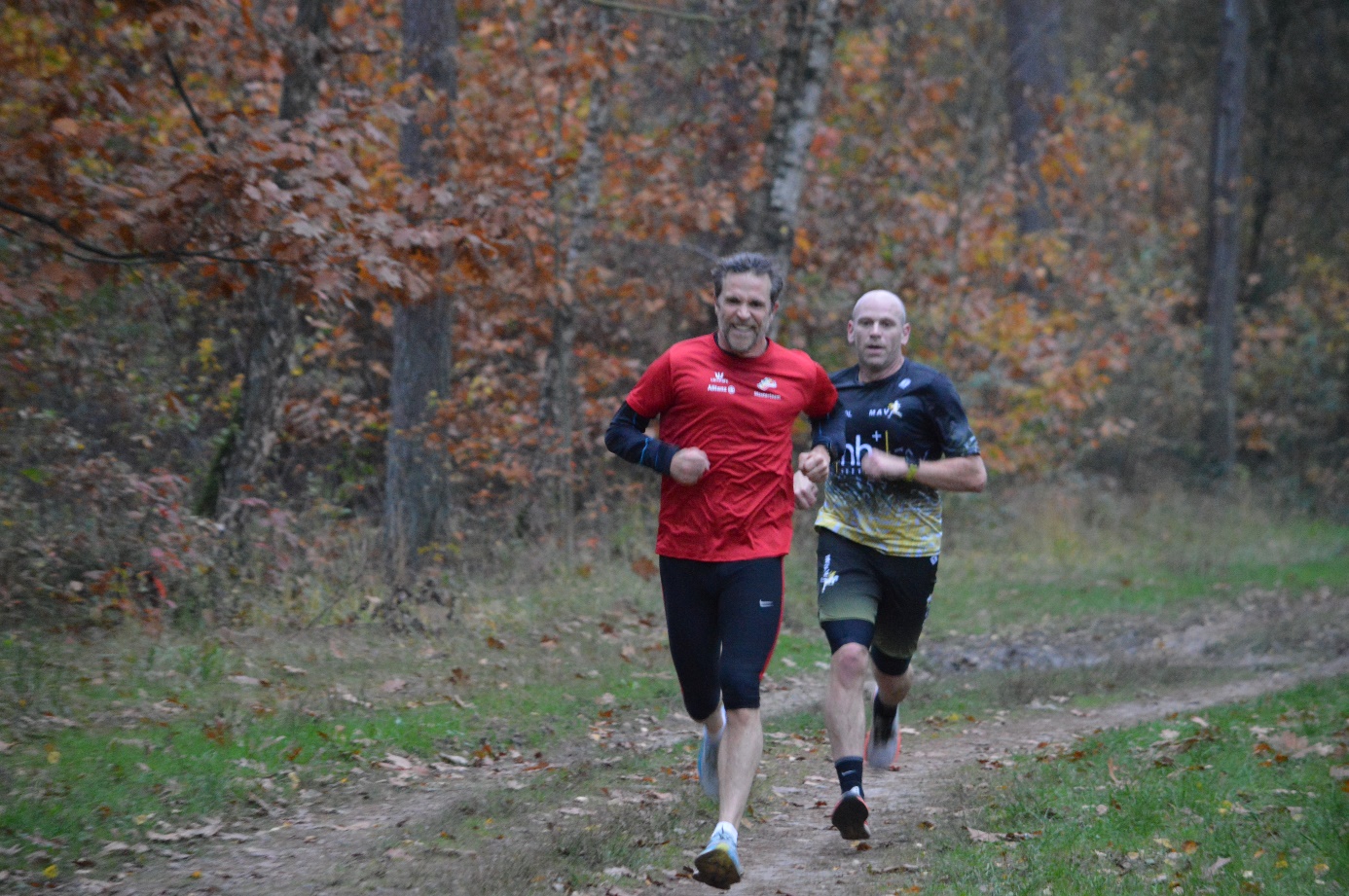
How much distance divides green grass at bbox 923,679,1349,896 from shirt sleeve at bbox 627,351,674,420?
7.32ft

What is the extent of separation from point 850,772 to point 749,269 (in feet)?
7.21

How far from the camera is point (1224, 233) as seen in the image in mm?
25531

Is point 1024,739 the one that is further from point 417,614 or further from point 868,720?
point 417,614

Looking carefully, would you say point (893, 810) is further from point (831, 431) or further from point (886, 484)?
point (831, 431)

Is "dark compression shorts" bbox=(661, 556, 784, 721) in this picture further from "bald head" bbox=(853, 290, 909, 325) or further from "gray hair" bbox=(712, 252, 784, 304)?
"bald head" bbox=(853, 290, 909, 325)

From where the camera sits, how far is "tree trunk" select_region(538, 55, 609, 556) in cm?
1454

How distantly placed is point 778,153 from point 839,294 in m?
5.34

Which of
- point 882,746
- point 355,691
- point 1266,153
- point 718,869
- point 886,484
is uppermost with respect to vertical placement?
point 1266,153

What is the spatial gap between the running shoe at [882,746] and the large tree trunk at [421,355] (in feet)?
23.0

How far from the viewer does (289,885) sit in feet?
17.6

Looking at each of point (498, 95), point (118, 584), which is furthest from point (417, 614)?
point (498, 95)

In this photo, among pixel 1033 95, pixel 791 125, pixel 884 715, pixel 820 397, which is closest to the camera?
pixel 820 397

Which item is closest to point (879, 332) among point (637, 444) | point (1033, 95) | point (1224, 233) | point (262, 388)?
point (637, 444)

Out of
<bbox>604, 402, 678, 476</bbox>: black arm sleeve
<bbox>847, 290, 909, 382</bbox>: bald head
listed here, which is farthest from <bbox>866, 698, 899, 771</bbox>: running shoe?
<bbox>604, 402, 678, 476</bbox>: black arm sleeve
